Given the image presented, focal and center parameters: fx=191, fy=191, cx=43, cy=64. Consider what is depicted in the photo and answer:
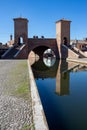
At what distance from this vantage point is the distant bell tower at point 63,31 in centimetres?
3488

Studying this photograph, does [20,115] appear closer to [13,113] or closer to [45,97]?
[13,113]

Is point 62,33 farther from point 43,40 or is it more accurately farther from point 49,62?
point 49,62

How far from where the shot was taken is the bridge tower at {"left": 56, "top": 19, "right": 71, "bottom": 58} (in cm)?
3450

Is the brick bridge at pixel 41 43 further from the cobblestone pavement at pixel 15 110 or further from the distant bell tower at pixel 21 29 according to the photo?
the cobblestone pavement at pixel 15 110

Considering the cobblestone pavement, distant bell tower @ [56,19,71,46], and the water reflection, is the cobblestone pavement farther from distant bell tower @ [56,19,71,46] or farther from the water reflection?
distant bell tower @ [56,19,71,46]

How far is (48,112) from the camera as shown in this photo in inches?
223

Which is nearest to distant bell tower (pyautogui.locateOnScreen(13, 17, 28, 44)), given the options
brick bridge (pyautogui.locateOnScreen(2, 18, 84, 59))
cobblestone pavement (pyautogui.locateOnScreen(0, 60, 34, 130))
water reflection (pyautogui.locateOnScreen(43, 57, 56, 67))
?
brick bridge (pyautogui.locateOnScreen(2, 18, 84, 59))

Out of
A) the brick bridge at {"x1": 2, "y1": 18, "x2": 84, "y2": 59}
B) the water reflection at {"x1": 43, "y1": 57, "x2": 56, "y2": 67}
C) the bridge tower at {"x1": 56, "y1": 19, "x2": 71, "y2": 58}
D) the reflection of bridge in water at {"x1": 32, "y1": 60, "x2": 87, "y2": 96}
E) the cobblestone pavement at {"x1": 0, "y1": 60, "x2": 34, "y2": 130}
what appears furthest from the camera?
the bridge tower at {"x1": 56, "y1": 19, "x2": 71, "y2": 58}

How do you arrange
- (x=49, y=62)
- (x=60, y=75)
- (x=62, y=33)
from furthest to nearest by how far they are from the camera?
(x=62, y=33)
(x=49, y=62)
(x=60, y=75)

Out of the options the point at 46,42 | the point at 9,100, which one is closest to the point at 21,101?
the point at 9,100

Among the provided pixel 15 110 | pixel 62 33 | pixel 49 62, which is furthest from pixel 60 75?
pixel 62 33

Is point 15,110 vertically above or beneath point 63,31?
beneath

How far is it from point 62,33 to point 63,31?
20.0 inches

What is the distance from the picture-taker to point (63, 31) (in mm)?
35469
